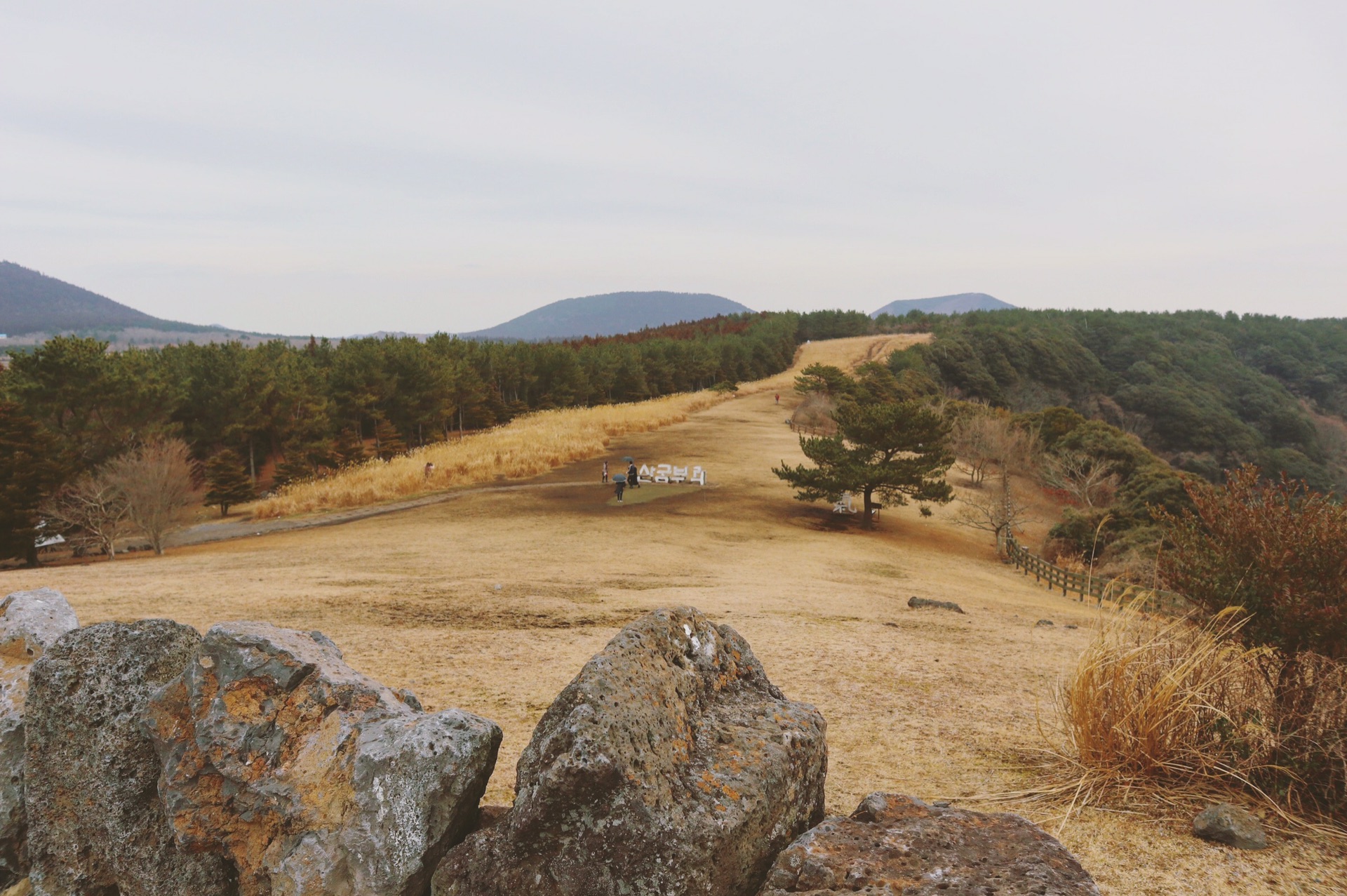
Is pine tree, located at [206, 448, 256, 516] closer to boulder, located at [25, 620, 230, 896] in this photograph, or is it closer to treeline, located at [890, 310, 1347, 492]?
boulder, located at [25, 620, 230, 896]

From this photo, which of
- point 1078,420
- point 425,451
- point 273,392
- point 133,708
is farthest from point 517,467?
point 1078,420

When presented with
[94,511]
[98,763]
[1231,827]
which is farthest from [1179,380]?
[98,763]

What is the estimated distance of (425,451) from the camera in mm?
39344

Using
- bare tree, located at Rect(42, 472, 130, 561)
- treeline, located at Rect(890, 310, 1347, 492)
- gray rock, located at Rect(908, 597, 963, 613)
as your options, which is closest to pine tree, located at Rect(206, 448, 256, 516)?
bare tree, located at Rect(42, 472, 130, 561)

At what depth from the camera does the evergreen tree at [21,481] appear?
23.9m

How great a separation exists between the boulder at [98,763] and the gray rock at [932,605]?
1223 centimetres

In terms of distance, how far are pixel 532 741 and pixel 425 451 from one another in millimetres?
38354

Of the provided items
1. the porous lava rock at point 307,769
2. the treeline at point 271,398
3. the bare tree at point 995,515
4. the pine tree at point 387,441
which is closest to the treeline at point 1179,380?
the treeline at point 271,398

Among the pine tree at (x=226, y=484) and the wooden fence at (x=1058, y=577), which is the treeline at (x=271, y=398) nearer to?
the pine tree at (x=226, y=484)

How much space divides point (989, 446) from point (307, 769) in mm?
40232

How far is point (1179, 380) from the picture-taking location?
89.7 m

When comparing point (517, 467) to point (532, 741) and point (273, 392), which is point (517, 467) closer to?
point (273, 392)

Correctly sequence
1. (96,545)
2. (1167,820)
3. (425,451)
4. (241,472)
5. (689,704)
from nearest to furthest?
(689,704)
(1167,820)
(96,545)
(241,472)
(425,451)

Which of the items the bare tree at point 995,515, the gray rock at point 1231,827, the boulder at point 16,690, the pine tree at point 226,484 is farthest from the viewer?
the pine tree at point 226,484
